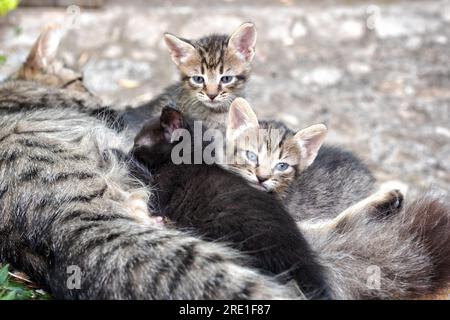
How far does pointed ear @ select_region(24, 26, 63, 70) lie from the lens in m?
5.83

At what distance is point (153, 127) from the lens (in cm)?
475

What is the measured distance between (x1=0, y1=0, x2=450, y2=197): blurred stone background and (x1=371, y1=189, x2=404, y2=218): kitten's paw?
276 cm

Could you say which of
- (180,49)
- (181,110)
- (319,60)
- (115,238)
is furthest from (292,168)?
(319,60)

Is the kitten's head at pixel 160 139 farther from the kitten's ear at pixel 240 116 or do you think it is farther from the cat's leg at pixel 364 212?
the cat's leg at pixel 364 212

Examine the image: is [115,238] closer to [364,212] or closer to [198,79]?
[364,212]

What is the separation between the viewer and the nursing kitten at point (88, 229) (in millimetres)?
3350

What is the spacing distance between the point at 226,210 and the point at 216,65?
1.92m

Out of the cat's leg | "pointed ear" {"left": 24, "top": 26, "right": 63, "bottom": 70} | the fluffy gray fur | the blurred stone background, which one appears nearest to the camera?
the fluffy gray fur

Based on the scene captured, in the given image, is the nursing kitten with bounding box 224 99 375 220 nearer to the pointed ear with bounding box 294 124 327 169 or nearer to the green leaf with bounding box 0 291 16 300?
the pointed ear with bounding box 294 124 327 169

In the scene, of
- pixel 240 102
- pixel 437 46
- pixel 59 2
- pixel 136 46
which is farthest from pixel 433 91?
pixel 59 2

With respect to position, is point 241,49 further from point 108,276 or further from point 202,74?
point 108,276

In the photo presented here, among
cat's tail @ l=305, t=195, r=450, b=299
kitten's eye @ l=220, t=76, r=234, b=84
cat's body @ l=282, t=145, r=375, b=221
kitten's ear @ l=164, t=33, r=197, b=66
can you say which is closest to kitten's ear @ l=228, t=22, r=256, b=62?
kitten's eye @ l=220, t=76, r=234, b=84

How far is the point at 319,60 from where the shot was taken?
9055mm

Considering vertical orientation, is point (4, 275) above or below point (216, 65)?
below
